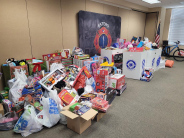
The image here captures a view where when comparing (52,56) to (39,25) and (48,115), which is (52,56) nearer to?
(39,25)

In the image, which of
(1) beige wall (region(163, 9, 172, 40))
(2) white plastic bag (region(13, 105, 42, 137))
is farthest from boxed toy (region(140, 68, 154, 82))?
(1) beige wall (region(163, 9, 172, 40))

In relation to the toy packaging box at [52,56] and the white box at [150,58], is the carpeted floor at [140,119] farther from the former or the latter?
the toy packaging box at [52,56]

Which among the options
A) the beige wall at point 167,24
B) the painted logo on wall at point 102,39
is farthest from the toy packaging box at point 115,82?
the beige wall at point 167,24

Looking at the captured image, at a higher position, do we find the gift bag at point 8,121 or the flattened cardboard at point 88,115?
the flattened cardboard at point 88,115

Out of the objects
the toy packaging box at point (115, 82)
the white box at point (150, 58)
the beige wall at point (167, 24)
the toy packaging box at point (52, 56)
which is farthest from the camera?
the beige wall at point (167, 24)

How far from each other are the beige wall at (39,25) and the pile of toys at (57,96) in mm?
354

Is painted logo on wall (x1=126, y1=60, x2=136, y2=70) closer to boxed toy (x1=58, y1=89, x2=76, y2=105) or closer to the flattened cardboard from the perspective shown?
boxed toy (x1=58, y1=89, x2=76, y2=105)

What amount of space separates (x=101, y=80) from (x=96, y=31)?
2360 mm

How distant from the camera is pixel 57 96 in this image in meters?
2.08

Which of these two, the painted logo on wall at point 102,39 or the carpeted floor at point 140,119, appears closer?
the carpeted floor at point 140,119

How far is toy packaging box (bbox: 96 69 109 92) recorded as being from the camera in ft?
8.58

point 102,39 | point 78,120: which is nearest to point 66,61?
point 102,39

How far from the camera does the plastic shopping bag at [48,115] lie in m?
1.79

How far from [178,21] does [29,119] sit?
834 cm
